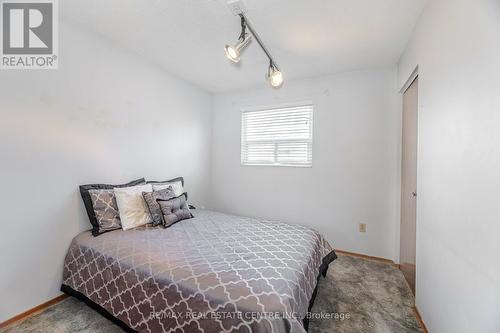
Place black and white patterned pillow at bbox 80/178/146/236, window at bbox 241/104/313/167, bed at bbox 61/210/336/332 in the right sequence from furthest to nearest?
window at bbox 241/104/313/167
black and white patterned pillow at bbox 80/178/146/236
bed at bbox 61/210/336/332

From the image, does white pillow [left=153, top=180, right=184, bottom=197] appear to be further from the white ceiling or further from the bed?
the white ceiling

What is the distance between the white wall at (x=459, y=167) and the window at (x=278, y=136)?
1566mm

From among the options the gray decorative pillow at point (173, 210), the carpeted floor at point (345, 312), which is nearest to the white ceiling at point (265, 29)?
the gray decorative pillow at point (173, 210)

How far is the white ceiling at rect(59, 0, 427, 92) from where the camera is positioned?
1.74m

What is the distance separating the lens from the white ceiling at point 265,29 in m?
1.74

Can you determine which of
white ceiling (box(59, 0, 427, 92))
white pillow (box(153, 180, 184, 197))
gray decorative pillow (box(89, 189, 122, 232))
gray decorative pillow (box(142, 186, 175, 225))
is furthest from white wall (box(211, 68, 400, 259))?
gray decorative pillow (box(89, 189, 122, 232))

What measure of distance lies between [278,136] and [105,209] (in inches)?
97.1

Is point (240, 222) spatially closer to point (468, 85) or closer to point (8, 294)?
point (8, 294)

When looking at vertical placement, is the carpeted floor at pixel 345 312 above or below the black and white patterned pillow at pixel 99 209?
below

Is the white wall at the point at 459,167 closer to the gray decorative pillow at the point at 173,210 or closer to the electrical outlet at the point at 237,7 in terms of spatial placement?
the electrical outlet at the point at 237,7

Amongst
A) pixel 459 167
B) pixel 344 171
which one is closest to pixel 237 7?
pixel 459 167

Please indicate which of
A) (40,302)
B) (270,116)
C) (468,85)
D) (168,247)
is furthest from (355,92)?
(40,302)

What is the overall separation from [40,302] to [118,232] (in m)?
0.79

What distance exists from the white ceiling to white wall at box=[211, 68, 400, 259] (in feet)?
1.20
